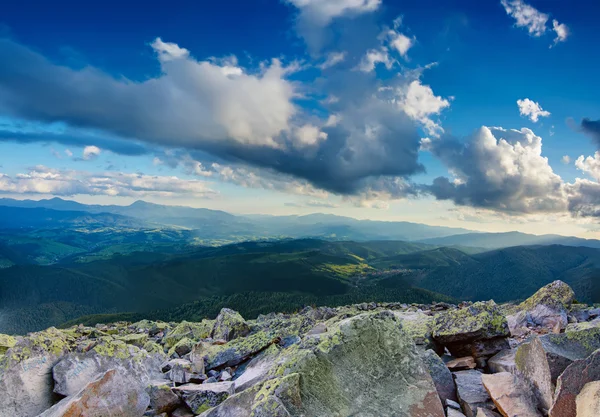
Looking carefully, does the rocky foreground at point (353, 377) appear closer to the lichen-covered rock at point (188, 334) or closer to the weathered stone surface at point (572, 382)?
the weathered stone surface at point (572, 382)

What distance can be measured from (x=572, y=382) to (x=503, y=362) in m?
4.40

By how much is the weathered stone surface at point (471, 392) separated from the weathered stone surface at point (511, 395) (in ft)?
0.80

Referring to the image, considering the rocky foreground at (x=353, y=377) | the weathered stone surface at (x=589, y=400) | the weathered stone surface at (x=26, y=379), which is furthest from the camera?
the weathered stone surface at (x=26, y=379)

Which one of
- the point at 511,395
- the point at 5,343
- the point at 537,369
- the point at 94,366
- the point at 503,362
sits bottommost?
the point at 5,343

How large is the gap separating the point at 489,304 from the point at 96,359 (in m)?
16.8

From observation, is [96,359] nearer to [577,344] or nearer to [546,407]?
[546,407]

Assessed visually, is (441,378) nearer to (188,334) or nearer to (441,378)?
(441,378)

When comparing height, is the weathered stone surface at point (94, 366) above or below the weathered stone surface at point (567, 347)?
below

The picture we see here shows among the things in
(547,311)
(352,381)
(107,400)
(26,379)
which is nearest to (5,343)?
(26,379)

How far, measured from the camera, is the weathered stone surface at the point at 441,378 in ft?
32.9

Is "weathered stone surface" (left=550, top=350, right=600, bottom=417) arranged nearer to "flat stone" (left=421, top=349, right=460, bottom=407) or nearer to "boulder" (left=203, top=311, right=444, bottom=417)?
"boulder" (left=203, top=311, right=444, bottom=417)

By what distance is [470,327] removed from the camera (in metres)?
12.8

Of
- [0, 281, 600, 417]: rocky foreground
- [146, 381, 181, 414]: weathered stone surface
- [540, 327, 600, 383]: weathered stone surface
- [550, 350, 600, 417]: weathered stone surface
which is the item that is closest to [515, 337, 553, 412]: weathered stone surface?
[0, 281, 600, 417]: rocky foreground

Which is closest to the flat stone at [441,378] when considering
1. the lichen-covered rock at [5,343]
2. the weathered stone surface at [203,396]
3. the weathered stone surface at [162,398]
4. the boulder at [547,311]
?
the weathered stone surface at [203,396]
